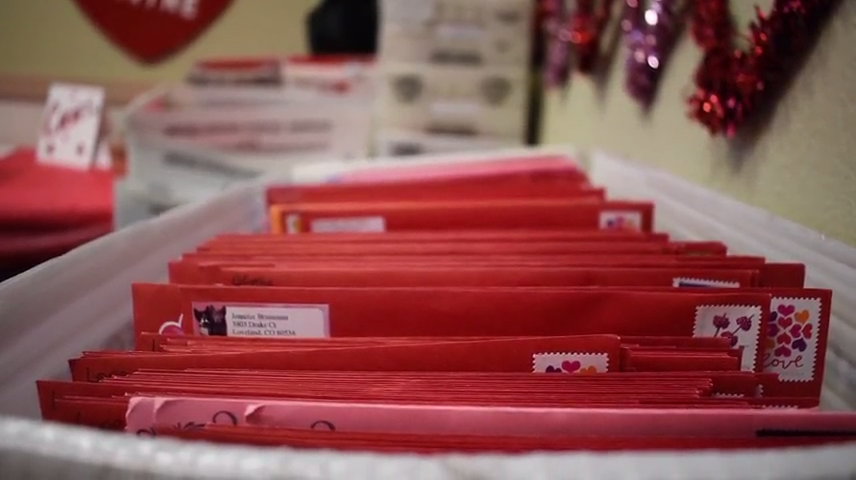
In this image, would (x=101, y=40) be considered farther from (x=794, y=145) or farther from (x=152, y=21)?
(x=794, y=145)

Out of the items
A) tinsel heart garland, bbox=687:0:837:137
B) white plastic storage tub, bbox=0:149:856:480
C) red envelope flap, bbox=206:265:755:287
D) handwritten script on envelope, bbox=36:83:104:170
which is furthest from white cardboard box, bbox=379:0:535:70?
red envelope flap, bbox=206:265:755:287

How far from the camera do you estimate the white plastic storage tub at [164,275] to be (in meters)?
0.29

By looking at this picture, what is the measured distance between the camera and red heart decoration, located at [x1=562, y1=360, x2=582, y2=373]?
449mm

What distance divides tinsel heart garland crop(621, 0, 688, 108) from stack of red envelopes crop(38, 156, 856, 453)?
12.0 inches

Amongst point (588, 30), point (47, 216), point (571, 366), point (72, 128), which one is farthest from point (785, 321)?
point (72, 128)

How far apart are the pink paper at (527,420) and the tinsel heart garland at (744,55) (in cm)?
33

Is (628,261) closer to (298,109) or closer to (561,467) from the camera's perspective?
(561,467)

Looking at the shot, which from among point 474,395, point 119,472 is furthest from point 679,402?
point 119,472

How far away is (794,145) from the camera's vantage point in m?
0.60

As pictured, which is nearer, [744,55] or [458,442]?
[458,442]

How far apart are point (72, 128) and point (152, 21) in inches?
18.4

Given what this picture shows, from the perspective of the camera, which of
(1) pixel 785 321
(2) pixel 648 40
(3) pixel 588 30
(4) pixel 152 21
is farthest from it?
(4) pixel 152 21

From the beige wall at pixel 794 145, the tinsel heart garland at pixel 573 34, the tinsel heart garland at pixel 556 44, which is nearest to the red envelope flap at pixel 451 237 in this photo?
the beige wall at pixel 794 145

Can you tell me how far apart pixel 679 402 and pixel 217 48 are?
7.10 ft
